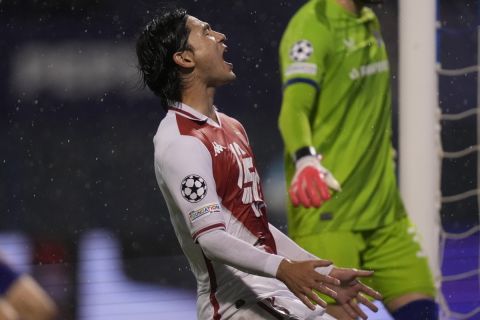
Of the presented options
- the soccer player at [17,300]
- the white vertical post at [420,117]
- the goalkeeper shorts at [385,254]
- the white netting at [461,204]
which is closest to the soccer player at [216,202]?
the soccer player at [17,300]

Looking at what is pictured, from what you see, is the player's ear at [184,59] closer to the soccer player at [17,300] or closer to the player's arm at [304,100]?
the soccer player at [17,300]

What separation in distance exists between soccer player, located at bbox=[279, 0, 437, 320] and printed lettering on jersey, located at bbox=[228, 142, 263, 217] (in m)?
1.27

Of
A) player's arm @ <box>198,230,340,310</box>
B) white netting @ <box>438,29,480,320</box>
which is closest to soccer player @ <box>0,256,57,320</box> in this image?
player's arm @ <box>198,230,340,310</box>

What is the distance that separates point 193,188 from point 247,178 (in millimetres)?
211

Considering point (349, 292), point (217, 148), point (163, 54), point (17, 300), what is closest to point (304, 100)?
point (17, 300)

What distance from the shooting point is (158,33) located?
8.73 feet

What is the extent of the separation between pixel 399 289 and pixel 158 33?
1.53 metres

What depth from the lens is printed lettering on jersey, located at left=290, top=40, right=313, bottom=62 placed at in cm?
390

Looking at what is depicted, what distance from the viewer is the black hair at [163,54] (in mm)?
2643

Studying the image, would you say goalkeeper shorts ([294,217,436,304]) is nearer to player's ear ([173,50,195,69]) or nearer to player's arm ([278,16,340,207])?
player's arm ([278,16,340,207])

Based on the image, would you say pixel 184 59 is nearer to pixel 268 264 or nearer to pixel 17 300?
pixel 268 264

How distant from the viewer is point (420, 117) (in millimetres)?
4262

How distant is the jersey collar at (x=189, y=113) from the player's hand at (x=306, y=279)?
45 cm

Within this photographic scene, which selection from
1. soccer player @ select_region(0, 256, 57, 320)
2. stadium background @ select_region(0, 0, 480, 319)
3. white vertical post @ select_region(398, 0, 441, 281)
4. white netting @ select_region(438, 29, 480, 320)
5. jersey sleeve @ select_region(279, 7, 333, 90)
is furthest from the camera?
stadium background @ select_region(0, 0, 480, 319)
